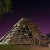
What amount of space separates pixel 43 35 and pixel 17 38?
334cm

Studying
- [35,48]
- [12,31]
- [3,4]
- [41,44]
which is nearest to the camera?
[3,4]

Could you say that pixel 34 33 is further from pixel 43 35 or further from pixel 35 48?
pixel 35 48

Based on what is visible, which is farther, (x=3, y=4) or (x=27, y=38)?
(x=27, y=38)

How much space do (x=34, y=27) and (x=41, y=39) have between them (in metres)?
1.62

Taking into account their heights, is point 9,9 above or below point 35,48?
above

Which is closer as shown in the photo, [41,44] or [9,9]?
[9,9]

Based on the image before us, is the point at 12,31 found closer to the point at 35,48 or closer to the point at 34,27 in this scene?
the point at 34,27

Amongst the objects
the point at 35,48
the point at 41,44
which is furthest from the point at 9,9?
the point at 41,44

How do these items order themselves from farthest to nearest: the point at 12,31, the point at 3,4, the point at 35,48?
the point at 12,31, the point at 35,48, the point at 3,4

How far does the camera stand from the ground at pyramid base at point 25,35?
43.9 metres

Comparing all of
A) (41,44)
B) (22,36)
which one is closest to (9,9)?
(41,44)

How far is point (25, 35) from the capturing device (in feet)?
153

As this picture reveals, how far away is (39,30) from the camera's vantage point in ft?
145

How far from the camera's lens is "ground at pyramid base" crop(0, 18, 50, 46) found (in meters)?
43.9
